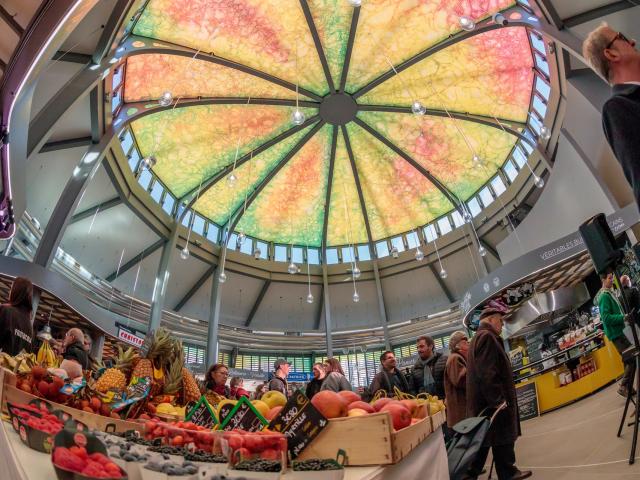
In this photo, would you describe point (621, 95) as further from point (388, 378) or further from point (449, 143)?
point (449, 143)

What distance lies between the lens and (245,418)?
1916 millimetres

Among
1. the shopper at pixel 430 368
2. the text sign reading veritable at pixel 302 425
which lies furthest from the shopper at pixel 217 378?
the text sign reading veritable at pixel 302 425

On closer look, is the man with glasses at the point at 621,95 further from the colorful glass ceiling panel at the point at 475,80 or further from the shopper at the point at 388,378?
the colorful glass ceiling panel at the point at 475,80

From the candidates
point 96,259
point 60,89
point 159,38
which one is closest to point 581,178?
point 159,38

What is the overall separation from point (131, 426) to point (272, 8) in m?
12.5

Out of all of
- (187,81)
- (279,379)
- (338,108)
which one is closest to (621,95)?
(279,379)

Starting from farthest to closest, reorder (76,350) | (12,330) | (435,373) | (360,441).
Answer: (435,373)
(76,350)
(12,330)
(360,441)

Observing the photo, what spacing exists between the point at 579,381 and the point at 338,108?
11622 mm

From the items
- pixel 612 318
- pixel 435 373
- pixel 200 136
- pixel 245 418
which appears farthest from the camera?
pixel 200 136

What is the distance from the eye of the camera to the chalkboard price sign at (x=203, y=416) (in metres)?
2.07

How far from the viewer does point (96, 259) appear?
15.0 metres

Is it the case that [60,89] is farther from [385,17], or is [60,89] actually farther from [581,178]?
[581,178]

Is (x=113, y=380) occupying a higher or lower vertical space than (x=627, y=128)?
lower

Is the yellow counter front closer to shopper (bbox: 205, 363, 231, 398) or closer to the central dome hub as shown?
shopper (bbox: 205, 363, 231, 398)
